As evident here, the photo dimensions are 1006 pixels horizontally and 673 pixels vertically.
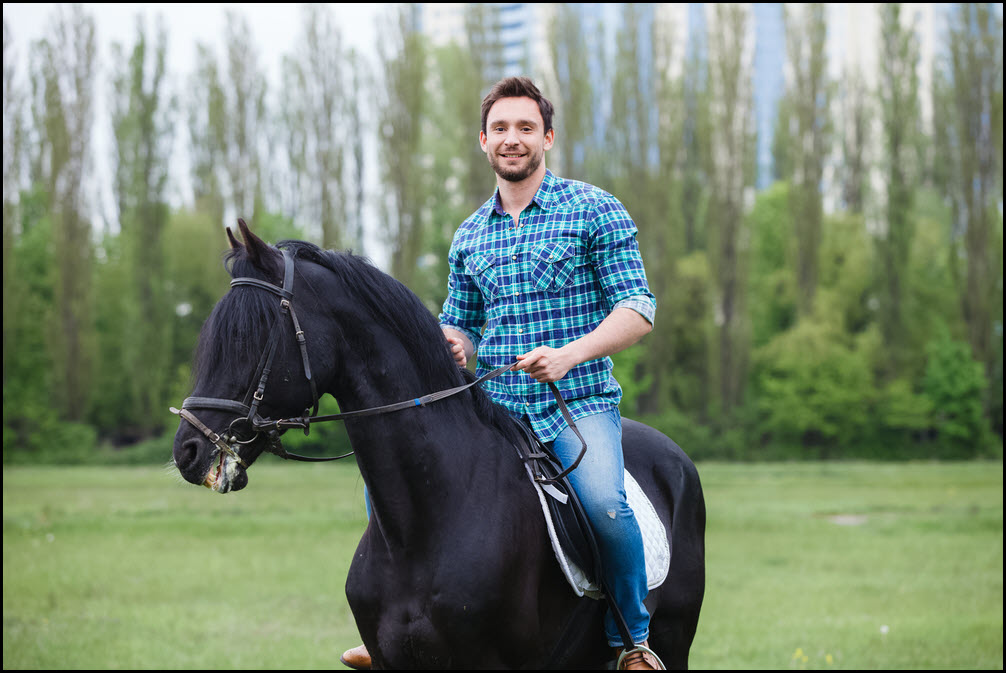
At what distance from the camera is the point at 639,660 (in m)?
3.24

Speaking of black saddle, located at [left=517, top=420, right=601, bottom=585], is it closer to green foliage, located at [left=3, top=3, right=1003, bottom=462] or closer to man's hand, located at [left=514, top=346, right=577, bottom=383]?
man's hand, located at [left=514, top=346, right=577, bottom=383]

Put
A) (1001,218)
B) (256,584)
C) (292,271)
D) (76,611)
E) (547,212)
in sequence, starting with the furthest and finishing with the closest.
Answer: (1001,218) → (256,584) → (76,611) → (547,212) → (292,271)

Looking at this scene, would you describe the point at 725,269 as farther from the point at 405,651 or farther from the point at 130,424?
the point at 405,651

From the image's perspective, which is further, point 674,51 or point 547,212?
point 674,51

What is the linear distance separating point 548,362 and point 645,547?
0.97 m

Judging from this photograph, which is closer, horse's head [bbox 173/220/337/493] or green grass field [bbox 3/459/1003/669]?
horse's head [bbox 173/220/337/493]

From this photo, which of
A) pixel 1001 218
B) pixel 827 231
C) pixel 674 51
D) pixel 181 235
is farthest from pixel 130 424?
pixel 1001 218

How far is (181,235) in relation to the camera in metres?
31.5

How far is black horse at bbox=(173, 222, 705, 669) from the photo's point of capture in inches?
104

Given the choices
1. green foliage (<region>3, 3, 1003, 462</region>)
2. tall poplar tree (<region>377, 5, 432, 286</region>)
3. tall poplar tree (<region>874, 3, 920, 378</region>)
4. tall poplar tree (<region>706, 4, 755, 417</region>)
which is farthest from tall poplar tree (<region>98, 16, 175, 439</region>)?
tall poplar tree (<region>874, 3, 920, 378</region>)

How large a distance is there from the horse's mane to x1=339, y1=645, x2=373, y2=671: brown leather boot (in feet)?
3.25

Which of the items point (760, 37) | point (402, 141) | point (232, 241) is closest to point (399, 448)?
point (232, 241)

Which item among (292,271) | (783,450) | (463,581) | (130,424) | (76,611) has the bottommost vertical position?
(783,450)

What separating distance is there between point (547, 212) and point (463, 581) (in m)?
1.30
